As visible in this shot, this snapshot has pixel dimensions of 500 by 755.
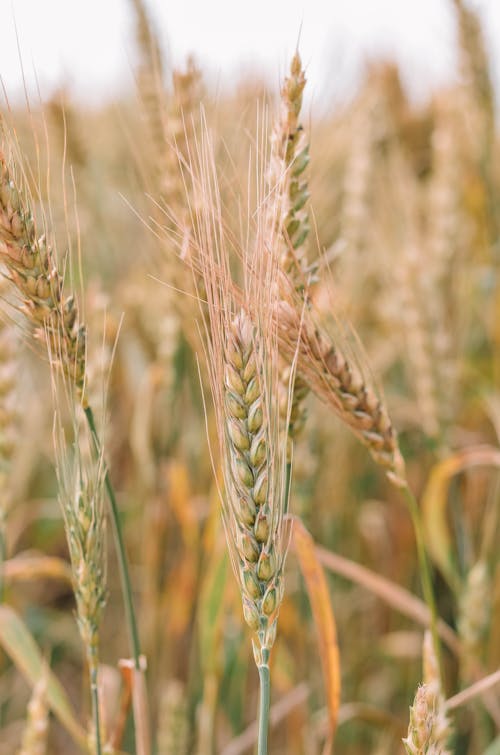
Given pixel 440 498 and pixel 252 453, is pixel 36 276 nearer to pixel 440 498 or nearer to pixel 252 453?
pixel 252 453

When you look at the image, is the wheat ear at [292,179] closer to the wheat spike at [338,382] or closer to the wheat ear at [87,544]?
the wheat spike at [338,382]

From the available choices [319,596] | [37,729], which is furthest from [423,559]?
[37,729]

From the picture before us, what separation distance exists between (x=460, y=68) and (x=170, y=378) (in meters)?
0.83

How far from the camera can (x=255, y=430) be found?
615 mm

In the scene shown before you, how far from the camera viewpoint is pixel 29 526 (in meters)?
1.81

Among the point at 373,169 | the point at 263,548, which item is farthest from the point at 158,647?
the point at 373,169

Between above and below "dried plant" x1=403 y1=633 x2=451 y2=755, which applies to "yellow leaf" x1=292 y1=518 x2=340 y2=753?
above

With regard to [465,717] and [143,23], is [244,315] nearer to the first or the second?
[143,23]

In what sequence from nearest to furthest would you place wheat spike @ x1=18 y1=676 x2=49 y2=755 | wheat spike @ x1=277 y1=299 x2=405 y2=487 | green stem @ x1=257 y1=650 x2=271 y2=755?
green stem @ x1=257 y1=650 x2=271 y2=755 → wheat spike @ x1=277 y1=299 x2=405 y2=487 → wheat spike @ x1=18 y1=676 x2=49 y2=755

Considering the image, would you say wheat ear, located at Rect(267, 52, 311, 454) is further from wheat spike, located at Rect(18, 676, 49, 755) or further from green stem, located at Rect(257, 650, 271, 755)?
wheat spike, located at Rect(18, 676, 49, 755)

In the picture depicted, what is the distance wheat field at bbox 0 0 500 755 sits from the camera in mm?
656

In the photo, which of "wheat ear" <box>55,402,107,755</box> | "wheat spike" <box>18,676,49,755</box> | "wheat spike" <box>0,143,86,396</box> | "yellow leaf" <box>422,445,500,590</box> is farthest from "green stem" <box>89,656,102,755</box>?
"yellow leaf" <box>422,445,500,590</box>

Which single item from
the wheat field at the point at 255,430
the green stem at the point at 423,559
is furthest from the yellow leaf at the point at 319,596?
the green stem at the point at 423,559

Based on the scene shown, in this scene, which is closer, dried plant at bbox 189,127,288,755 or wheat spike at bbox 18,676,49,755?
dried plant at bbox 189,127,288,755
